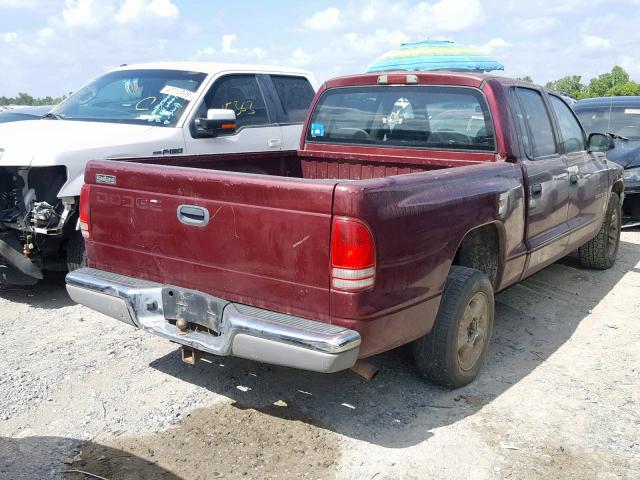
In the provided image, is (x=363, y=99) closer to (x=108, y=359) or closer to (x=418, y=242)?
(x=418, y=242)

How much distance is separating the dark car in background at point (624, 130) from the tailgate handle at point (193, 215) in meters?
6.80

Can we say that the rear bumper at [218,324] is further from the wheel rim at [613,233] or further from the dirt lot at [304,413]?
the wheel rim at [613,233]

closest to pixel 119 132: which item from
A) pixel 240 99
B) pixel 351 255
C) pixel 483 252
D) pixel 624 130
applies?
pixel 240 99

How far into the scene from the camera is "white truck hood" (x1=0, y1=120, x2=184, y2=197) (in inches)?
188

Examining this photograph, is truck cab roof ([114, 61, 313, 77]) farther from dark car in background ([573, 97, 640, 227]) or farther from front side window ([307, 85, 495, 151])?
dark car in background ([573, 97, 640, 227])

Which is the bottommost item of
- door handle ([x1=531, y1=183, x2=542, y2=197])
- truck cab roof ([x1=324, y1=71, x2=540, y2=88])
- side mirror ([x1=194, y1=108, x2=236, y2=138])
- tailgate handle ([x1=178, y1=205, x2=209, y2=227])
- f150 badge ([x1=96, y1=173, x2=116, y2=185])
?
door handle ([x1=531, y1=183, x2=542, y2=197])

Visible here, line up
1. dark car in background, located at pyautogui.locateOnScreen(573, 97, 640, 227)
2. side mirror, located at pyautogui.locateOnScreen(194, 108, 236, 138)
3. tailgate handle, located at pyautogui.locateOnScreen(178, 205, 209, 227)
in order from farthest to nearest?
dark car in background, located at pyautogui.locateOnScreen(573, 97, 640, 227), side mirror, located at pyautogui.locateOnScreen(194, 108, 236, 138), tailgate handle, located at pyautogui.locateOnScreen(178, 205, 209, 227)

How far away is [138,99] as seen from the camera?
6012mm

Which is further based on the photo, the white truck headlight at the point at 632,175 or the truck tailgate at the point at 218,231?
the white truck headlight at the point at 632,175

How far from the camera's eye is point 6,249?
4844 mm

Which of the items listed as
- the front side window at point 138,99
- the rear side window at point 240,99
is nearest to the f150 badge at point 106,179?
the front side window at point 138,99

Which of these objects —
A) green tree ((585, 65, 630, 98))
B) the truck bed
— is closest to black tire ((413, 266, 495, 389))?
the truck bed

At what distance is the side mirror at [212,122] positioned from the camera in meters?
5.76

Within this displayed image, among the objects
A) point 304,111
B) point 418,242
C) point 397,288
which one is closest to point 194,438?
point 397,288
